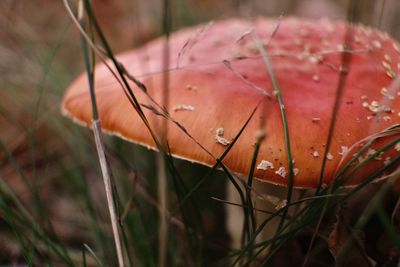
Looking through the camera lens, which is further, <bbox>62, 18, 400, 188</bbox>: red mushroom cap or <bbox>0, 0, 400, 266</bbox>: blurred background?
<bbox>0, 0, 400, 266</bbox>: blurred background

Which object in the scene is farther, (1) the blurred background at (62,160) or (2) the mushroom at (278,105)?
(1) the blurred background at (62,160)

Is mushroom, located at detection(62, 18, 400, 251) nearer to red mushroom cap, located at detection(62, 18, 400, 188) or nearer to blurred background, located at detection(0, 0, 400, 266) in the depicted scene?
red mushroom cap, located at detection(62, 18, 400, 188)

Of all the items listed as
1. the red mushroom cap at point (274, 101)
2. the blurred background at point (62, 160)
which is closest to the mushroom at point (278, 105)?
the red mushroom cap at point (274, 101)

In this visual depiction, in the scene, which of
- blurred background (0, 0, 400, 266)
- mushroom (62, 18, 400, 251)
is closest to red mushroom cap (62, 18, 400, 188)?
mushroom (62, 18, 400, 251)

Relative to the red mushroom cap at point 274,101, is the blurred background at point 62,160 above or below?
below

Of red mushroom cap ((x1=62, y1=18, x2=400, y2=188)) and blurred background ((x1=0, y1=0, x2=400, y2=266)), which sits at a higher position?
red mushroom cap ((x1=62, y1=18, x2=400, y2=188))

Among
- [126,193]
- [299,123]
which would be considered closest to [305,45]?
[299,123]

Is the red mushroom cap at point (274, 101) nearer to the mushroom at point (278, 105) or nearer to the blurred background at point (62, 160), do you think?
the mushroom at point (278, 105)
